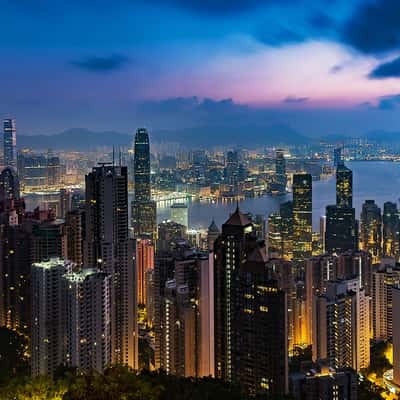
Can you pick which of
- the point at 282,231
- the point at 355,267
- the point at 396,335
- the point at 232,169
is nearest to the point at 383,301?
the point at 355,267

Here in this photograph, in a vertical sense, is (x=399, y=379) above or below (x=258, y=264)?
below

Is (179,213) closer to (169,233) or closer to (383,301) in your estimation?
(169,233)

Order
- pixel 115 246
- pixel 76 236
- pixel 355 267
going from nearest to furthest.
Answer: pixel 115 246 < pixel 76 236 < pixel 355 267

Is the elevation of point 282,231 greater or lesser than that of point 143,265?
greater

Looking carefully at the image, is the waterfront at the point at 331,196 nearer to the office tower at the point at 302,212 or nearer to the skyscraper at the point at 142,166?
the office tower at the point at 302,212

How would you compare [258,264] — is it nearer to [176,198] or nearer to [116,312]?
[116,312]

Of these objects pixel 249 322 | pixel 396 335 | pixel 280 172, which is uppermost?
pixel 280 172

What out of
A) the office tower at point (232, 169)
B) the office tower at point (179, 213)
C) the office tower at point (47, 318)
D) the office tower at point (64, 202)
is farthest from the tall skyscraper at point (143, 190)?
the office tower at point (47, 318)

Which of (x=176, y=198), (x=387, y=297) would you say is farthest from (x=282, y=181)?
(x=387, y=297)
